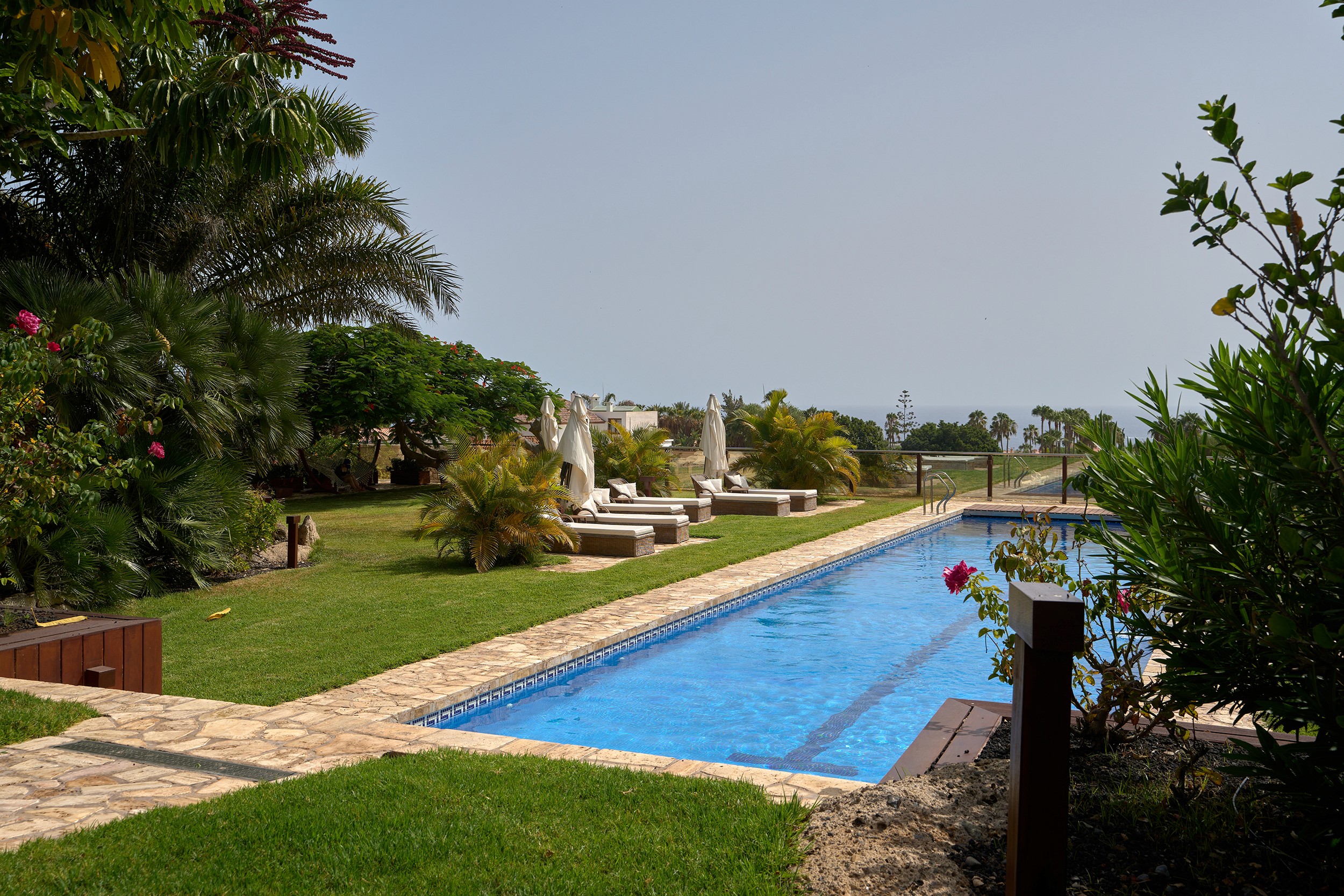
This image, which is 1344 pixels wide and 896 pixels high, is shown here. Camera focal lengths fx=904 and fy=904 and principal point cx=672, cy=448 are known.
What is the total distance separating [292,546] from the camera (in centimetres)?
1194

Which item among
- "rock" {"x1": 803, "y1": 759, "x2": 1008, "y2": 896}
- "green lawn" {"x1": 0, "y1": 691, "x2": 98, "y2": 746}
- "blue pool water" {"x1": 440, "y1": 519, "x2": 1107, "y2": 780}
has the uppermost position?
"rock" {"x1": 803, "y1": 759, "x2": 1008, "y2": 896}

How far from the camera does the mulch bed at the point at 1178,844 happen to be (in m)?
2.77

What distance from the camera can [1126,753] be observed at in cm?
398

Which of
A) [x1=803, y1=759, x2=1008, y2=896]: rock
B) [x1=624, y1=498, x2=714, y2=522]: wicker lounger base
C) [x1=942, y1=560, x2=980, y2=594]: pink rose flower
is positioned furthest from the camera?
[x1=624, y1=498, x2=714, y2=522]: wicker lounger base

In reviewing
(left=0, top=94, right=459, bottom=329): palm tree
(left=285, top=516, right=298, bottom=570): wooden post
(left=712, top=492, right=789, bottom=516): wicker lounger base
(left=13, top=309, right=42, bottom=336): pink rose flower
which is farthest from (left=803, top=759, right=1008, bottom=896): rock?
(left=712, top=492, right=789, bottom=516): wicker lounger base

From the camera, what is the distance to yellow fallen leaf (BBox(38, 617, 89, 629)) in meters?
6.61

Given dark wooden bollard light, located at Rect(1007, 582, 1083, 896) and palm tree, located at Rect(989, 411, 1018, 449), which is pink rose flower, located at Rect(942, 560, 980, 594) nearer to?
dark wooden bollard light, located at Rect(1007, 582, 1083, 896)

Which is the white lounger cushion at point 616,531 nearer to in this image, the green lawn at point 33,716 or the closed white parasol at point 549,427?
the closed white parasol at point 549,427

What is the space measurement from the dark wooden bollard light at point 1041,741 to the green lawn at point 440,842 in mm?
900

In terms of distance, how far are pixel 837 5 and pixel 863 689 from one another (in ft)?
39.0

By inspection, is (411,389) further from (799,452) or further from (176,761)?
(176,761)

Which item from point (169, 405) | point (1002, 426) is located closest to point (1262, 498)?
point (169, 405)

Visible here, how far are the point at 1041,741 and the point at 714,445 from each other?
1754cm

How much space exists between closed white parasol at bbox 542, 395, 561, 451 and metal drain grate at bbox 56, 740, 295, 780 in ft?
37.3
